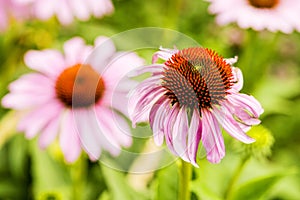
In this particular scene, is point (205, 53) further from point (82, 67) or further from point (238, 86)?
point (82, 67)

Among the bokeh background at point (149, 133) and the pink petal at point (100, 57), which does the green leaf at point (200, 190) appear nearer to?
the bokeh background at point (149, 133)

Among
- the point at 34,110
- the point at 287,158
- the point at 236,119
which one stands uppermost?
the point at 236,119

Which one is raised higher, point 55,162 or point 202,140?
point 202,140

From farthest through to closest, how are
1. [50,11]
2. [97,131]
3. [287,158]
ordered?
[287,158]
[50,11]
[97,131]

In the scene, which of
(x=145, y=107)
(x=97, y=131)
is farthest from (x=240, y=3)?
(x=145, y=107)

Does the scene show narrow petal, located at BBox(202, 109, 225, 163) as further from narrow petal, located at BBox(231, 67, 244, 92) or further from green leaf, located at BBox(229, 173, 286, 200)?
green leaf, located at BBox(229, 173, 286, 200)

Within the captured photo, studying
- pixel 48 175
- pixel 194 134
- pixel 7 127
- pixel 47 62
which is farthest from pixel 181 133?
pixel 7 127

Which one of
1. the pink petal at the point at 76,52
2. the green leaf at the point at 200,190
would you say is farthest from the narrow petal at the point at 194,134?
the pink petal at the point at 76,52
